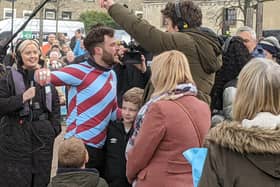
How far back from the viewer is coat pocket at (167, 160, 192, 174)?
365 cm

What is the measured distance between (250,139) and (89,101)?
92.2 inches

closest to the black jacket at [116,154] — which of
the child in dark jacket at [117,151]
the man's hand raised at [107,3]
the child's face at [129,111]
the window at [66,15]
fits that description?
the child in dark jacket at [117,151]

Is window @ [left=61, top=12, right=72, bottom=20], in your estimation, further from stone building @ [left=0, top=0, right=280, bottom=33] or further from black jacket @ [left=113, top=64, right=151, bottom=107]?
black jacket @ [left=113, top=64, right=151, bottom=107]

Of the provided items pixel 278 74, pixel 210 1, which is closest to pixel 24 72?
pixel 278 74

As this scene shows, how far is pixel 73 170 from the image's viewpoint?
4.21 meters

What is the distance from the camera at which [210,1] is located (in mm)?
51156

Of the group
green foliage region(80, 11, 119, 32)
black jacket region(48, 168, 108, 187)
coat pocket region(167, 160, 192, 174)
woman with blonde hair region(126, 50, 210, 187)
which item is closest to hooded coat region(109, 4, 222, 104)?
woman with blonde hair region(126, 50, 210, 187)

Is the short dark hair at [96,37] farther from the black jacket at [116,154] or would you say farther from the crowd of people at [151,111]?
the black jacket at [116,154]

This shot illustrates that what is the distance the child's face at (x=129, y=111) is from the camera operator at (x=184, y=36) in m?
0.59

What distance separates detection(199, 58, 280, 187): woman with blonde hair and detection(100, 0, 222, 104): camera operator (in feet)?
4.74

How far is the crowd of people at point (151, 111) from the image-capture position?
8.87 ft

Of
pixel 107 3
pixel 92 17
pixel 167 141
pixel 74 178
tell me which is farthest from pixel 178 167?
pixel 92 17

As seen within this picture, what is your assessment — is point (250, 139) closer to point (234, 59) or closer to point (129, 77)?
point (234, 59)

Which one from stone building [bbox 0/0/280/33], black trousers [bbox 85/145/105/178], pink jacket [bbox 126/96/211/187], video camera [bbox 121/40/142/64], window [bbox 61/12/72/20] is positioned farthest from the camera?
window [bbox 61/12/72/20]
